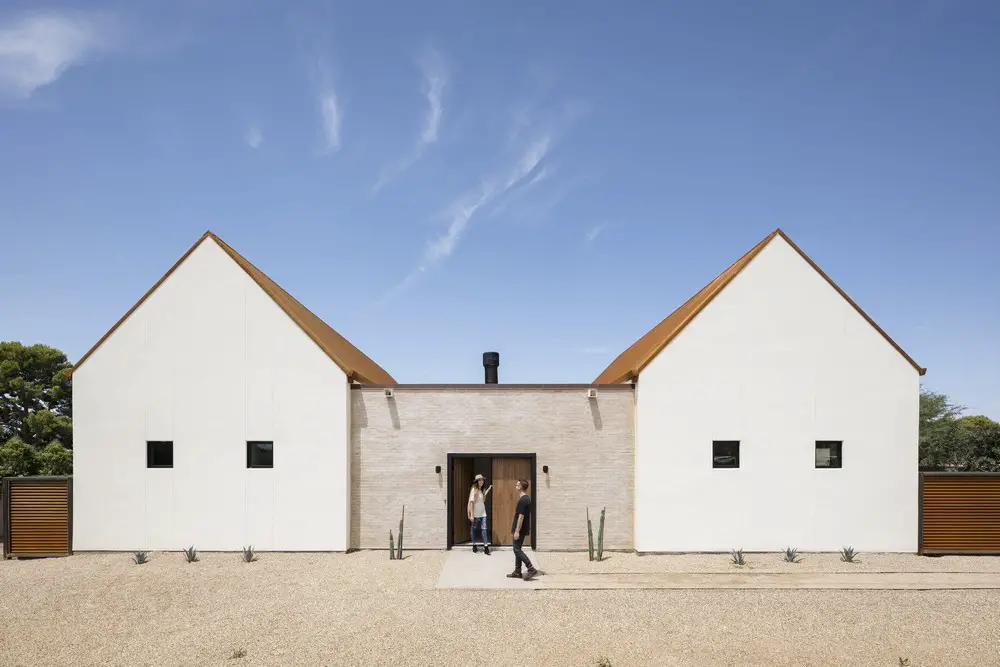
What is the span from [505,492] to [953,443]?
21960mm

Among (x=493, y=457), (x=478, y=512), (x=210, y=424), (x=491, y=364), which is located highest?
(x=491, y=364)

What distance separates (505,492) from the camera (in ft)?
50.1

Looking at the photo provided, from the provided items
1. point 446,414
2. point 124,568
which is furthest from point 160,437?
point 446,414

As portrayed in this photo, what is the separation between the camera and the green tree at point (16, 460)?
2323 cm

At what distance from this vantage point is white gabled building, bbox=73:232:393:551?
14.6 m

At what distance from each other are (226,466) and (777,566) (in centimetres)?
1345

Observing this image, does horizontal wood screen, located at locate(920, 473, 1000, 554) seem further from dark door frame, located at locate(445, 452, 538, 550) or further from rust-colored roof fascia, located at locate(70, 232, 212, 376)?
rust-colored roof fascia, located at locate(70, 232, 212, 376)

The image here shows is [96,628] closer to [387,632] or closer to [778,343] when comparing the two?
[387,632]

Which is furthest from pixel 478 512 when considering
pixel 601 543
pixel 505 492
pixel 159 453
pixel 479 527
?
pixel 159 453

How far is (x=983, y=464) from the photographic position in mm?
22734

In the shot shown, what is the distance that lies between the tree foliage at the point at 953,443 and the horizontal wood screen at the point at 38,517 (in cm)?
2987

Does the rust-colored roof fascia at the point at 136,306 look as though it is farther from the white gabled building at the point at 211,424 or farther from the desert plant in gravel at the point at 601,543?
the desert plant in gravel at the point at 601,543

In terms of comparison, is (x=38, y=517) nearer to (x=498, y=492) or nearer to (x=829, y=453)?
(x=498, y=492)

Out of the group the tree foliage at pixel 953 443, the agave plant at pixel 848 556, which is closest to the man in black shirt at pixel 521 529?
the agave plant at pixel 848 556
